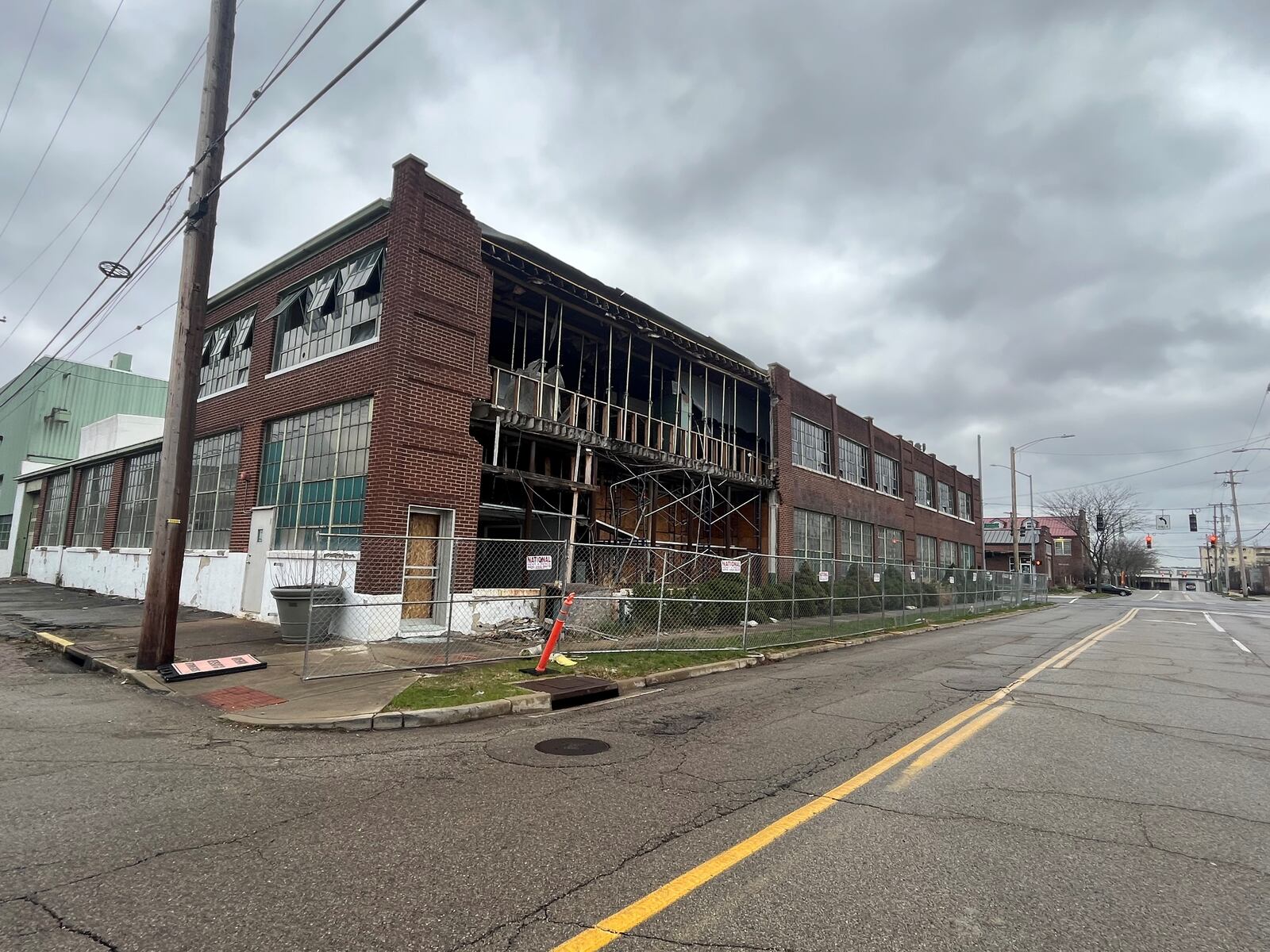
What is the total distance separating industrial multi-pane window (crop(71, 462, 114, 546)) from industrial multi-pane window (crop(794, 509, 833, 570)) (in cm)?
2508

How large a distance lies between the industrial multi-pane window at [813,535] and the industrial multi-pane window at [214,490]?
18227mm

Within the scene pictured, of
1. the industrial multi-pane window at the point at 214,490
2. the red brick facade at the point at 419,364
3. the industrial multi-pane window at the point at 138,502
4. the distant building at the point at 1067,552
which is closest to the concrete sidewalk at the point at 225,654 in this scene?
the industrial multi-pane window at the point at 214,490

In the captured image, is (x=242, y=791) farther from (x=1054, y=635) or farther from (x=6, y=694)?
(x=1054, y=635)

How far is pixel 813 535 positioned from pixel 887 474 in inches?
392

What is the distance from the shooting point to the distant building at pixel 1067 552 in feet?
268

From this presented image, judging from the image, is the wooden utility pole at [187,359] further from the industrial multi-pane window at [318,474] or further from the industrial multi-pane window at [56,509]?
the industrial multi-pane window at [56,509]

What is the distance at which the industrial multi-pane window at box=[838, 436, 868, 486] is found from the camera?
98.7 feet

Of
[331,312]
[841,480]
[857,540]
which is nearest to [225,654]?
[331,312]

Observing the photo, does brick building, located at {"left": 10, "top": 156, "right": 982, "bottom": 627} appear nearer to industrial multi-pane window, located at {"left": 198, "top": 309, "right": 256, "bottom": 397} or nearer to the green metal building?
industrial multi-pane window, located at {"left": 198, "top": 309, "right": 256, "bottom": 397}

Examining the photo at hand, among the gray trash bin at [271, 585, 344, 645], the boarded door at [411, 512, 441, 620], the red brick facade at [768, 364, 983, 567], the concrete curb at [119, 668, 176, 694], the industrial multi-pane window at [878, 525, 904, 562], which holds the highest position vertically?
the red brick facade at [768, 364, 983, 567]

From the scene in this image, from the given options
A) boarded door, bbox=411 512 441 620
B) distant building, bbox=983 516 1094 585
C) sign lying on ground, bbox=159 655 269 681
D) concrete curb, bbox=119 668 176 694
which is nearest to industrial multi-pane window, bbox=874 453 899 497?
boarded door, bbox=411 512 441 620

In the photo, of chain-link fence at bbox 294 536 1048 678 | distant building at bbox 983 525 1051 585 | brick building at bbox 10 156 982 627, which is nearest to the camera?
chain-link fence at bbox 294 536 1048 678

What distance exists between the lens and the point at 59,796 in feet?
15.2

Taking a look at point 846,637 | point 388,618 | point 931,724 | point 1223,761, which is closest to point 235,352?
point 388,618
